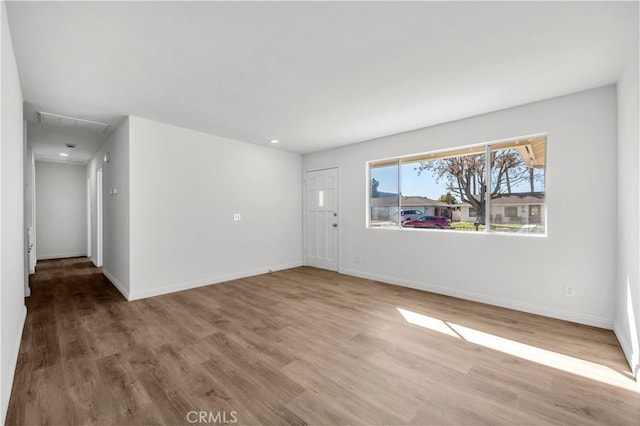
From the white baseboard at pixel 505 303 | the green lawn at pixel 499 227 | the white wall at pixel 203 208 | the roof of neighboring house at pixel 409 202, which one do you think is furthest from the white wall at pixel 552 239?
the white wall at pixel 203 208

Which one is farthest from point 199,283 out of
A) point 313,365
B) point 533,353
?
point 533,353

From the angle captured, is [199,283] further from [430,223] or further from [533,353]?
[533,353]

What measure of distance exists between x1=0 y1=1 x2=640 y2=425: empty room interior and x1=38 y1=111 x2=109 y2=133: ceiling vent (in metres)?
0.05

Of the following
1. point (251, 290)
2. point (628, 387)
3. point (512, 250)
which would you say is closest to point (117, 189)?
point (251, 290)

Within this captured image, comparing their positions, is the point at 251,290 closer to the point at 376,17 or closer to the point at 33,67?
the point at 33,67

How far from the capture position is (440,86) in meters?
2.75

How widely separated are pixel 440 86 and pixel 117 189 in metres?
4.65

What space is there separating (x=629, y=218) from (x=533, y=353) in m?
1.41

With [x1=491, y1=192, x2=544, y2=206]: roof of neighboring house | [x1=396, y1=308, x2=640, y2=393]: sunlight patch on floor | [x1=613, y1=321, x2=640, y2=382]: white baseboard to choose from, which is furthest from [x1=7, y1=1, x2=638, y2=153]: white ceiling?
[x1=396, y1=308, x2=640, y2=393]: sunlight patch on floor

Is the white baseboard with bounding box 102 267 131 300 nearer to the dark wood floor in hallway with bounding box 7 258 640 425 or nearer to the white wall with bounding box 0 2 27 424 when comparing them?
the dark wood floor in hallway with bounding box 7 258 640 425

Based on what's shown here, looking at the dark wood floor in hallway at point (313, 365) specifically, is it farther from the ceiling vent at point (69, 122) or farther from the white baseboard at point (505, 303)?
the ceiling vent at point (69, 122)

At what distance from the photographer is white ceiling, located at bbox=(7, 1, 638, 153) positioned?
5.76 feet

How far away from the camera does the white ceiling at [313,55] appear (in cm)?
176

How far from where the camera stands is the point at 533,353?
2.31m
